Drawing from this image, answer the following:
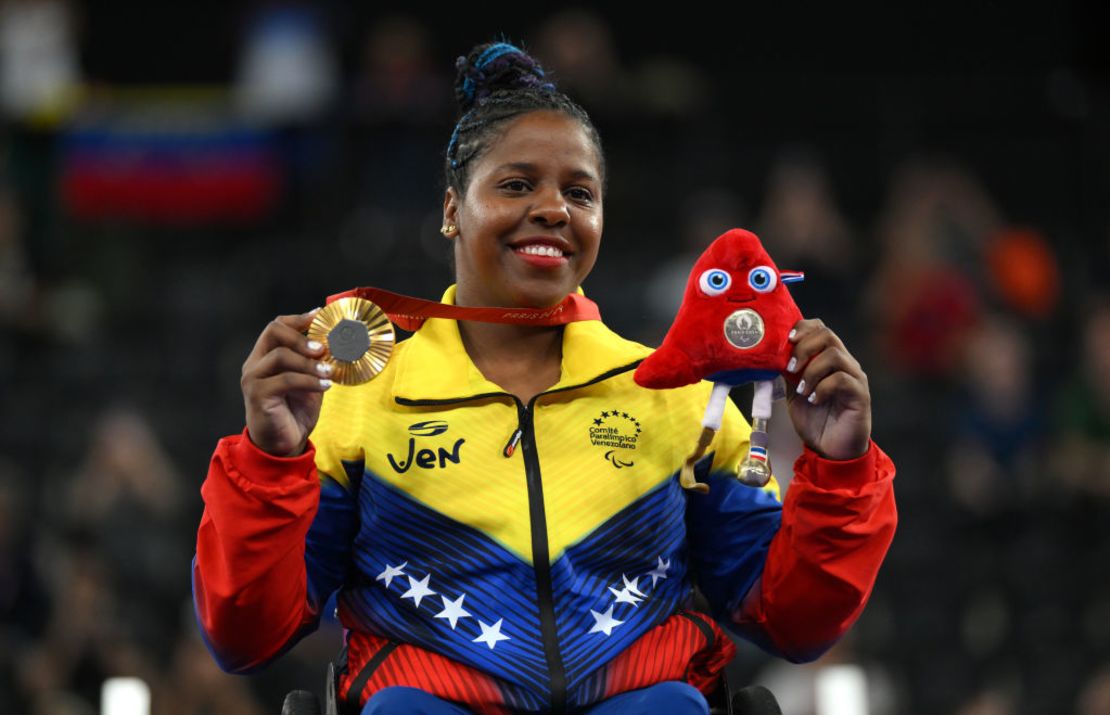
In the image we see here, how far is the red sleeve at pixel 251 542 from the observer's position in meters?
2.38

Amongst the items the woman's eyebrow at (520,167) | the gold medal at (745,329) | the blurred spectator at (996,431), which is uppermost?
the woman's eyebrow at (520,167)

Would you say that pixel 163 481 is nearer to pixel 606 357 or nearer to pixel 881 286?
pixel 881 286

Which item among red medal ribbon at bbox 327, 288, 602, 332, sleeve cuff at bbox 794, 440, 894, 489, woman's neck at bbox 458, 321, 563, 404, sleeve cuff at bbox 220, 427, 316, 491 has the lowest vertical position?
sleeve cuff at bbox 220, 427, 316, 491

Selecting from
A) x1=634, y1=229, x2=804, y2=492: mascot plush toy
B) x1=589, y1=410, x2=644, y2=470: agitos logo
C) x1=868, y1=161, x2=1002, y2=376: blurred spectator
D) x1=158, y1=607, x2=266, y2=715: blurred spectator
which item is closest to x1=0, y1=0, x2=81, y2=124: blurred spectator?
x1=158, y1=607, x2=266, y2=715: blurred spectator

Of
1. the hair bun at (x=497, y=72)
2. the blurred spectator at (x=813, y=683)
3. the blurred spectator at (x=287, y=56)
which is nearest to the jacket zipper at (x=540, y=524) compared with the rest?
the hair bun at (x=497, y=72)

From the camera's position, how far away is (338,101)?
7.84m

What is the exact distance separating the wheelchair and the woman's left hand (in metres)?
0.39

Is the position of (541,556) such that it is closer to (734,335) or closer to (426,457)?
(426,457)

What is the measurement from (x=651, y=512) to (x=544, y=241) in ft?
1.54

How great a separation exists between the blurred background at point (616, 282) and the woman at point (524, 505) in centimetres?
324

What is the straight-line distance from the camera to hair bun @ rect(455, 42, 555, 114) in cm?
287

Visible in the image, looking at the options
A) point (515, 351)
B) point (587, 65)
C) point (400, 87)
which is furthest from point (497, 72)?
point (400, 87)

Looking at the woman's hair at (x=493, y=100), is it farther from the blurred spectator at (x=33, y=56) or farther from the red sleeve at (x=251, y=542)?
the blurred spectator at (x=33, y=56)

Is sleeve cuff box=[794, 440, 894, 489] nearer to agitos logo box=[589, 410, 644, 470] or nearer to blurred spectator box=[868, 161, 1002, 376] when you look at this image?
agitos logo box=[589, 410, 644, 470]
